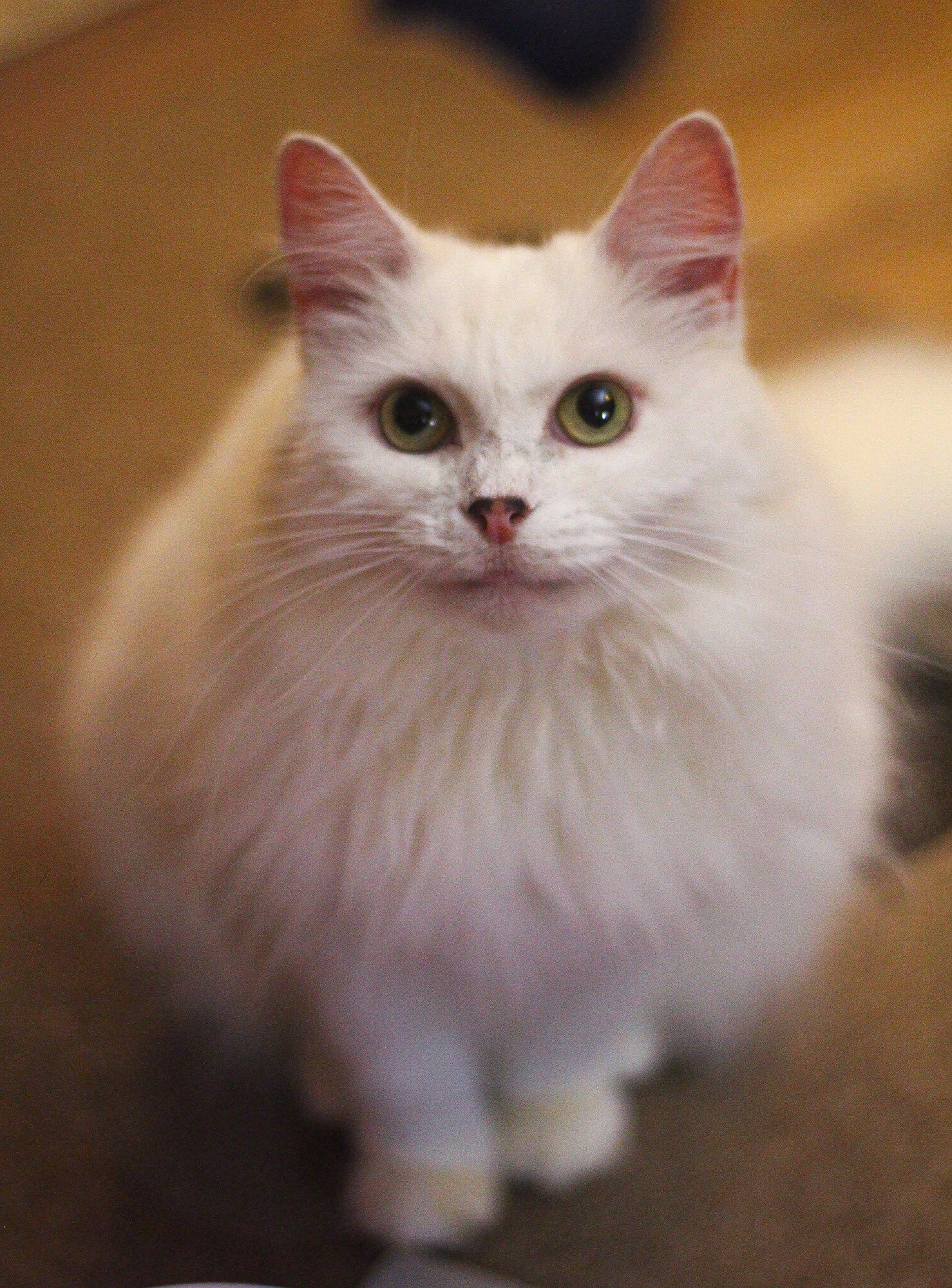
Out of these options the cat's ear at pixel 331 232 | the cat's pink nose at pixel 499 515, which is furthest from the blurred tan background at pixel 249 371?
the cat's pink nose at pixel 499 515

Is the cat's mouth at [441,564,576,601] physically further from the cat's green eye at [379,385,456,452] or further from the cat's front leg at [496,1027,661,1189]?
the cat's front leg at [496,1027,661,1189]

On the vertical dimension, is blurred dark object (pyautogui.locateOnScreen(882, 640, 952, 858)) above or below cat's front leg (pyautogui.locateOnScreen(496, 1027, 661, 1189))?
above

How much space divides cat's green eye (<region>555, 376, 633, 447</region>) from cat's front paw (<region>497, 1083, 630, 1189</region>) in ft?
2.09

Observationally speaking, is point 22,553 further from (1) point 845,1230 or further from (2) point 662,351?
(1) point 845,1230

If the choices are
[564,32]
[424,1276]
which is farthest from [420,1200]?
[564,32]

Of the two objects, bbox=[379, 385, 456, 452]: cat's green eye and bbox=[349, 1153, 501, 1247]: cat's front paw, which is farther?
bbox=[349, 1153, 501, 1247]: cat's front paw

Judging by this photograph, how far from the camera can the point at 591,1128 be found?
87 cm

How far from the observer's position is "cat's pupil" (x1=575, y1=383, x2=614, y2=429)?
0.51 metres

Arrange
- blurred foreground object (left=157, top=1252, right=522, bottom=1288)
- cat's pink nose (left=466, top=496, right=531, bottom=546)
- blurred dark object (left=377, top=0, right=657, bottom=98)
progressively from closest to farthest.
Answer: cat's pink nose (left=466, top=496, right=531, bottom=546)
blurred dark object (left=377, top=0, right=657, bottom=98)
blurred foreground object (left=157, top=1252, right=522, bottom=1288)

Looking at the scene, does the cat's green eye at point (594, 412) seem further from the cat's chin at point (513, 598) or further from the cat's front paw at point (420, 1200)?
the cat's front paw at point (420, 1200)

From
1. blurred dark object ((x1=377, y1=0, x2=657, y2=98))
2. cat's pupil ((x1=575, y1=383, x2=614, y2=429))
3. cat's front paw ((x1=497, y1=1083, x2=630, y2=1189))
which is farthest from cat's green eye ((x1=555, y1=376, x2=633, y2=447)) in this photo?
cat's front paw ((x1=497, y1=1083, x2=630, y2=1189))

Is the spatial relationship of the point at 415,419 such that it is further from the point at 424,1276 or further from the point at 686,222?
the point at 424,1276

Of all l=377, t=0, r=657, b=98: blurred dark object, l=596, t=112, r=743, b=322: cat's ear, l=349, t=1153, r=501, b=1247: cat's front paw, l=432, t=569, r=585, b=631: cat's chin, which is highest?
l=377, t=0, r=657, b=98: blurred dark object

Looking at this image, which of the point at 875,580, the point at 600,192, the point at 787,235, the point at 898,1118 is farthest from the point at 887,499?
the point at 898,1118
